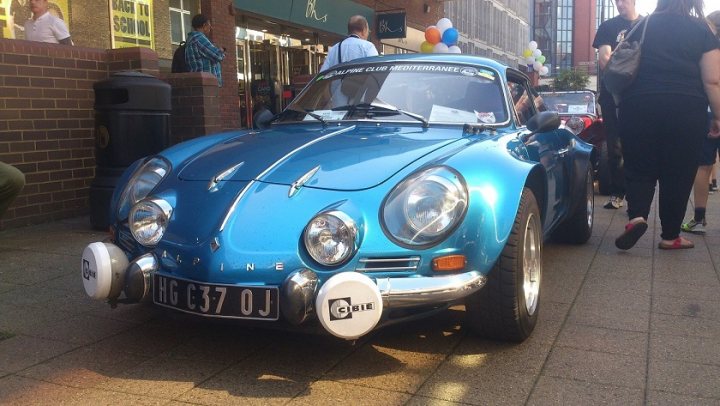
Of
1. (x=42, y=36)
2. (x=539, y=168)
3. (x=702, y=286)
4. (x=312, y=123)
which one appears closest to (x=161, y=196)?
(x=312, y=123)

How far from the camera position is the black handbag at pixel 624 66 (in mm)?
4930

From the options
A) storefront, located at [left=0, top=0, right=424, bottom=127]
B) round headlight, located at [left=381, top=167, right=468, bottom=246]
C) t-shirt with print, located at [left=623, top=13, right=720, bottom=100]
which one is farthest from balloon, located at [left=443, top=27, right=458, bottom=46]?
round headlight, located at [left=381, top=167, right=468, bottom=246]

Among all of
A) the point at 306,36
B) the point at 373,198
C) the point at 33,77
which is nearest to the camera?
the point at 373,198

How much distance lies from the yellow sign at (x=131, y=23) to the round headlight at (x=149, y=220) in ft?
24.0

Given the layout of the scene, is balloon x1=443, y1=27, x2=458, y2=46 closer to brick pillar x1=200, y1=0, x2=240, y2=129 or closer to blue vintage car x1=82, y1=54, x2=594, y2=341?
brick pillar x1=200, y1=0, x2=240, y2=129

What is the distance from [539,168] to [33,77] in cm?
485

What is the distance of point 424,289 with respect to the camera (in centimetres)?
265

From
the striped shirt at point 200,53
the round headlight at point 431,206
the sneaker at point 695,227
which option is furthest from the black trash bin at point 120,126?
the sneaker at point 695,227

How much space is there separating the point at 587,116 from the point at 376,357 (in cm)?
673

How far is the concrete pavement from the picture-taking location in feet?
8.69

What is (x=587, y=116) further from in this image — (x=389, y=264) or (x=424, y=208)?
(x=389, y=264)

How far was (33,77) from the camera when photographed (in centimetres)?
634

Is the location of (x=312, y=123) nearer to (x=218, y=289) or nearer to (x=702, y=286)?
(x=218, y=289)

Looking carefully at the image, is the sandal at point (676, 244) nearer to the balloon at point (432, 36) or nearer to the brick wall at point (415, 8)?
the brick wall at point (415, 8)
